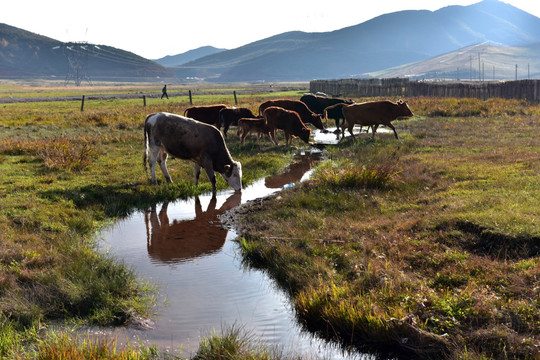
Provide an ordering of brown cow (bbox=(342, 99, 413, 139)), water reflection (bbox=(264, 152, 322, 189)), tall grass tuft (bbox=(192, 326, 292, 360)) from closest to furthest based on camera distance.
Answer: tall grass tuft (bbox=(192, 326, 292, 360)) → water reflection (bbox=(264, 152, 322, 189)) → brown cow (bbox=(342, 99, 413, 139))

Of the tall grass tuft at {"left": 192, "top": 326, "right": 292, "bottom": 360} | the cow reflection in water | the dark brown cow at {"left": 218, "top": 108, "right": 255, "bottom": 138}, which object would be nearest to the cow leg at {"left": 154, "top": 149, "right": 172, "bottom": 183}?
the cow reflection in water

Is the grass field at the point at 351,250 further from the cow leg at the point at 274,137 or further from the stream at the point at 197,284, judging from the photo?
the cow leg at the point at 274,137

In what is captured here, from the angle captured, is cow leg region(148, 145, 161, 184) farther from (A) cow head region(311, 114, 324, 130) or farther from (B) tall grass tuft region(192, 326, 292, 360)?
(A) cow head region(311, 114, 324, 130)

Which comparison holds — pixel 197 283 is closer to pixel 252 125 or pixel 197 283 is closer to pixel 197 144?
pixel 197 144

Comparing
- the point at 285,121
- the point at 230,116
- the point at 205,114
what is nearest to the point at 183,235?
the point at 285,121

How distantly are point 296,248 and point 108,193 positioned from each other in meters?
5.83

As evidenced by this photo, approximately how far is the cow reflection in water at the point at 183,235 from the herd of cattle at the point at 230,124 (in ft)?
5.14

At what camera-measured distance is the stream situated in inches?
212

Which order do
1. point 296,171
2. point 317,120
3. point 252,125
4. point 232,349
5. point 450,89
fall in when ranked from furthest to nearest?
point 450,89, point 317,120, point 252,125, point 296,171, point 232,349

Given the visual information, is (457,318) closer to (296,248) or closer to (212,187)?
(296,248)

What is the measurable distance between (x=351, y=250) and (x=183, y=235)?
3.49 m

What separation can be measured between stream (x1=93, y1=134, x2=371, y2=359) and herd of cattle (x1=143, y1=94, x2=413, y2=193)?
144cm

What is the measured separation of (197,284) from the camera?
6910 mm

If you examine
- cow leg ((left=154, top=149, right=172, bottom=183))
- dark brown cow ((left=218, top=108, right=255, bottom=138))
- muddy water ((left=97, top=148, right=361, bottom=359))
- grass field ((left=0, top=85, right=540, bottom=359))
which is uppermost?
dark brown cow ((left=218, top=108, right=255, bottom=138))
